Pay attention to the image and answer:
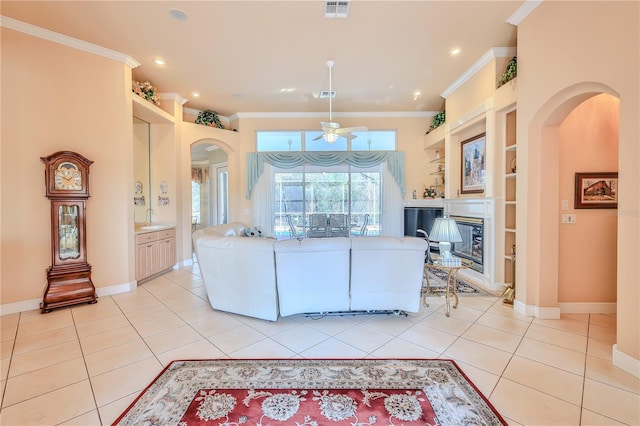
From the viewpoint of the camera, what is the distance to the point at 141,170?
537cm

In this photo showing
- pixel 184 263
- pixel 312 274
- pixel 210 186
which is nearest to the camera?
pixel 312 274

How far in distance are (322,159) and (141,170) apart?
3786mm

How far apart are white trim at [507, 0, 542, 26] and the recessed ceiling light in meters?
3.83

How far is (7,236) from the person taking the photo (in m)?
3.30

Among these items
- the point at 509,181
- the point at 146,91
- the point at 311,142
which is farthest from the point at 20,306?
the point at 509,181

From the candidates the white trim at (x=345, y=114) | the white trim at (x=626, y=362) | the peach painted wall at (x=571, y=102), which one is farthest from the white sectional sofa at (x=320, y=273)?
the white trim at (x=345, y=114)

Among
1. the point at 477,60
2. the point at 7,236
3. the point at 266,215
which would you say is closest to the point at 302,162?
the point at 266,215

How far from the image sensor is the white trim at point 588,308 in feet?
10.4

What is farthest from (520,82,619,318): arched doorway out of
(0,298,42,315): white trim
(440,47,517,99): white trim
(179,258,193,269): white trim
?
(0,298,42,315): white trim

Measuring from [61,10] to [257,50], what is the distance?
2.18 meters

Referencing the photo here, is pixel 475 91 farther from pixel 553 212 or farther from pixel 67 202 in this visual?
pixel 67 202

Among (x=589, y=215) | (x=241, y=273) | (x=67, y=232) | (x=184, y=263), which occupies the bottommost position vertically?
(x=184, y=263)

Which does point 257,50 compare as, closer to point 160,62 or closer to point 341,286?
point 160,62

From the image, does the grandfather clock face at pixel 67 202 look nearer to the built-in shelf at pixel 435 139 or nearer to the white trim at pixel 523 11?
the white trim at pixel 523 11
